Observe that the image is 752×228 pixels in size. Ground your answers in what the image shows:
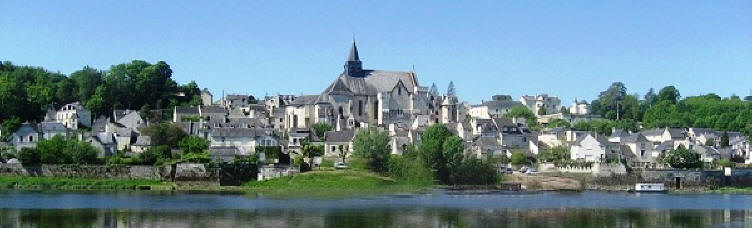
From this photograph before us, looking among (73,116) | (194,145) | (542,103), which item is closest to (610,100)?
(542,103)

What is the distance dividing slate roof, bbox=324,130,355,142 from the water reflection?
43.5 meters

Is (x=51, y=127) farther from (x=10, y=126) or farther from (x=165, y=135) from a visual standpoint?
(x=165, y=135)

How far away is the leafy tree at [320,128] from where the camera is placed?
106 m

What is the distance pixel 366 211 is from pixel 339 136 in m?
46.1

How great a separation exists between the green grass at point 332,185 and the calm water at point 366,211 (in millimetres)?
5505

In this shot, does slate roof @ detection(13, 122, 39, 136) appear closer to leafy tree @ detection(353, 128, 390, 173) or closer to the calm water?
the calm water

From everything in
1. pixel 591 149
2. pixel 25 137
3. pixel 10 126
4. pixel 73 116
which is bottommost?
pixel 591 149

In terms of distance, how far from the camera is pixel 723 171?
88.8 metres

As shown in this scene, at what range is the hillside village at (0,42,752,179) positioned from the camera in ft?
308

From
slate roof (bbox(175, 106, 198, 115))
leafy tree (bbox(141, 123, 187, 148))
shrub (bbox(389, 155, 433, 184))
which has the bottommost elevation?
shrub (bbox(389, 155, 433, 184))

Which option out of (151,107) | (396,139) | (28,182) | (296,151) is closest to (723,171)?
(396,139)

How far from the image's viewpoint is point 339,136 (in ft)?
327

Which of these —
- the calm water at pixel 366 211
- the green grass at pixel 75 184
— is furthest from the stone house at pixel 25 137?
the calm water at pixel 366 211

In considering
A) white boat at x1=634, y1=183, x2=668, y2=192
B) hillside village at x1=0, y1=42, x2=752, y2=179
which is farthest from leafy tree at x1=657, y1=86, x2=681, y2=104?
white boat at x1=634, y1=183, x2=668, y2=192
